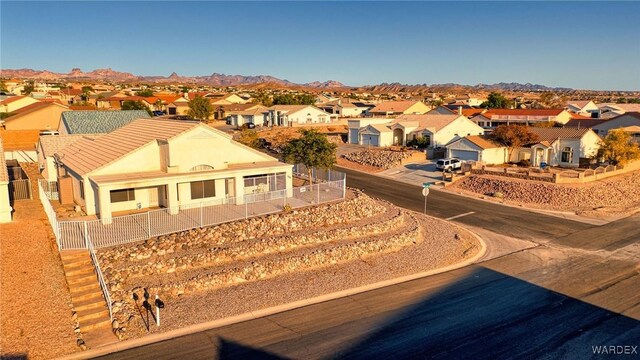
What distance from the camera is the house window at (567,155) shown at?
49.0 metres

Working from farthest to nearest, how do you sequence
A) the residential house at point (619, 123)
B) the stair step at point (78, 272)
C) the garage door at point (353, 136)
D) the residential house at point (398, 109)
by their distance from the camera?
the residential house at point (398, 109) → the garage door at point (353, 136) → the residential house at point (619, 123) → the stair step at point (78, 272)

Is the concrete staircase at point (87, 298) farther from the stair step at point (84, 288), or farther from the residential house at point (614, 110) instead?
the residential house at point (614, 110)

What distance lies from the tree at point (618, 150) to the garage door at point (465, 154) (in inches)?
509

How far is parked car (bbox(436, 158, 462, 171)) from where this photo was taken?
4766 centimetres

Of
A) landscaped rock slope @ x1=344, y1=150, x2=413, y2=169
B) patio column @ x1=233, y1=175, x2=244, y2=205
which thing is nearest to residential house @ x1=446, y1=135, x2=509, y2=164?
landscaped rock slope @ x1=344, y1=150, x2=413, y2=169

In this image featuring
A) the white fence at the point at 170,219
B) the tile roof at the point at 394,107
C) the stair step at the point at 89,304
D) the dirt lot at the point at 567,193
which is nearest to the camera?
the stair step at the point at 89,304

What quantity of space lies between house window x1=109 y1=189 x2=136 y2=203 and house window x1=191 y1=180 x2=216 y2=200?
3.33 metres

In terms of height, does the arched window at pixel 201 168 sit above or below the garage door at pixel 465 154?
above

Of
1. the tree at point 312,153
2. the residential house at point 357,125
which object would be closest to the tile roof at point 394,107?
the residential house at point 357,125

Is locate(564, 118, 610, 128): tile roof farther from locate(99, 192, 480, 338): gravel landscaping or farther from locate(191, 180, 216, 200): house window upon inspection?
locate(191, 180, 216, 200): house window

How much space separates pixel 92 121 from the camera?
4022 centimetres

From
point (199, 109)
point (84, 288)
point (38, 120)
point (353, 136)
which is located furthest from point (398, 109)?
point (84, 288)

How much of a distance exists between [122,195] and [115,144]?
4699mm

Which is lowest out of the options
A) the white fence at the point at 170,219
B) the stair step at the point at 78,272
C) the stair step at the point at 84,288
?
the stair step at the point at 84,288
